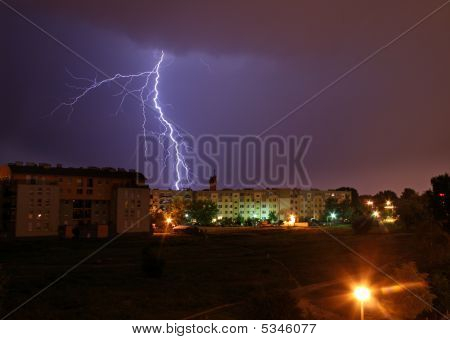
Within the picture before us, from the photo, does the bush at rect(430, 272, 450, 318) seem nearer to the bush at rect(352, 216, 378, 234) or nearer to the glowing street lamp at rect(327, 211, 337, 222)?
the bush at rect(352, 216, 378, 234)

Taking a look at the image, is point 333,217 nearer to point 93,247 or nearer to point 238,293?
point 93,247

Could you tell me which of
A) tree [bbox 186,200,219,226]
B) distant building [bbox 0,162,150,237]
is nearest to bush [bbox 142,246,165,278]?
distant building [bbox 0,162,150,237]

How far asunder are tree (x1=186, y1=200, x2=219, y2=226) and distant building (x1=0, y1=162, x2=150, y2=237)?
24.5m

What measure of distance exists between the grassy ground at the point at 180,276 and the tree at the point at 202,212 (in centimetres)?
4198

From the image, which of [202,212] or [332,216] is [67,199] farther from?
[332,216]

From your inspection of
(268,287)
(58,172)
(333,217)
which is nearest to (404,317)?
(268,287)

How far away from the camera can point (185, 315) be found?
53.0 ft

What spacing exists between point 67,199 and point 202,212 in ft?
111

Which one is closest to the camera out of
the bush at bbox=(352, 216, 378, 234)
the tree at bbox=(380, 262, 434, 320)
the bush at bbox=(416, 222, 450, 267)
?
the tree at bbox=(380, 262, 434, 320)

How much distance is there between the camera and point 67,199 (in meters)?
56.4

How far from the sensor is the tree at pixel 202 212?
86500mm

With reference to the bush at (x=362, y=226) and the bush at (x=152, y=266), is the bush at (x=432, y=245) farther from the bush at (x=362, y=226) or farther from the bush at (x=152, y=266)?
the bush at (x=362, y=226)

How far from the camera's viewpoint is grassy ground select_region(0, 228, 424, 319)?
1689 cm
